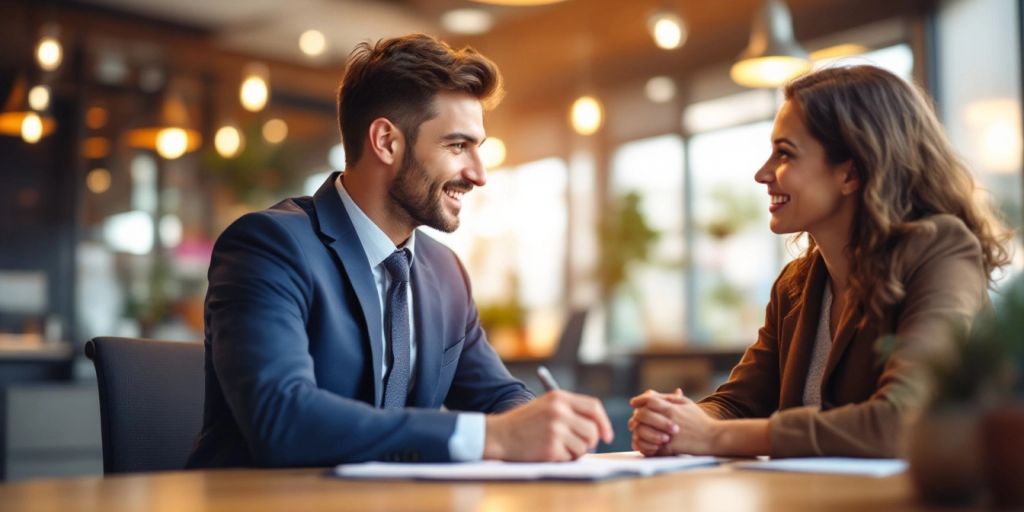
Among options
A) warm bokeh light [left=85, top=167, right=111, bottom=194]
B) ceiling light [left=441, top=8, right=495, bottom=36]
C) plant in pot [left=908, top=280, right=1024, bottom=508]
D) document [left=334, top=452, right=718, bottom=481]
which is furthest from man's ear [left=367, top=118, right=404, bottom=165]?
warm bokeh light [left=85, top=167, right=111, bottom=194]

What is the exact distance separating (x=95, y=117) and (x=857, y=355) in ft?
25.9

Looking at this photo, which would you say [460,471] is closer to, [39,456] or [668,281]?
[39,456]

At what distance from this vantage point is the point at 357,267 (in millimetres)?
1736

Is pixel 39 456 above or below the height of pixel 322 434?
below

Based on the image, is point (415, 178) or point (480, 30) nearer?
point (415, 178)

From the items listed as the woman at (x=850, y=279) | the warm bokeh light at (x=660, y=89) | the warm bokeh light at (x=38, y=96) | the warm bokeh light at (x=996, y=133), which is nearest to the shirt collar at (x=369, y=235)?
the woman at (x=850, y=279)

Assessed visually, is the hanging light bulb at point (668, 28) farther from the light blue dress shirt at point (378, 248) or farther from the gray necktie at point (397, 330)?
the gray necktie at point (397, 330)

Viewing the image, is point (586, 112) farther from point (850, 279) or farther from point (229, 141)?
point (850, 279)

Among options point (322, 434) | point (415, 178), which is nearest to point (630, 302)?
point (415, 178)

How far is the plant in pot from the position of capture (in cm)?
82

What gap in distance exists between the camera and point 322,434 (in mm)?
1388

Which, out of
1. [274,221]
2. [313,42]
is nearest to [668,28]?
[274,221]

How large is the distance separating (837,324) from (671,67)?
6.24 m

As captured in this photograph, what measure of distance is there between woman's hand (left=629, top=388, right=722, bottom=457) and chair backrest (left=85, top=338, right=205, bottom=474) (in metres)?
0.76
